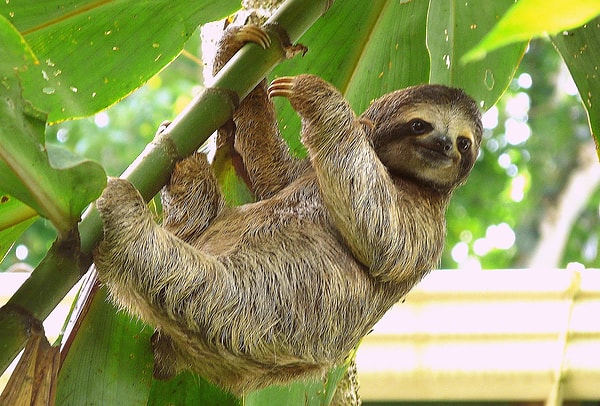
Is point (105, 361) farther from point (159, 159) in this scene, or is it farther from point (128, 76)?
point (128, 76)

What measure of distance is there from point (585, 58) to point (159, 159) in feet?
6.50

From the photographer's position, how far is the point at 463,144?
3.17 metres

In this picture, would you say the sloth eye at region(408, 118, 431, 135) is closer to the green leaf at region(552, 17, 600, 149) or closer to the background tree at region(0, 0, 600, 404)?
the background tree at region(0, 0, 600, 404)

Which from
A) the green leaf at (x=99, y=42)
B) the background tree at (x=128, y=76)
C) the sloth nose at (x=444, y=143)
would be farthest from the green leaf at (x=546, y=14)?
the sloth nose at (x=444, y=143)

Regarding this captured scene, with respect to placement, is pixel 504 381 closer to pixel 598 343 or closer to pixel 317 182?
pixel 598 343

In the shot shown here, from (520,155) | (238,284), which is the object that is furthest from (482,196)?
(238,284)

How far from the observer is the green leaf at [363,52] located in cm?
335

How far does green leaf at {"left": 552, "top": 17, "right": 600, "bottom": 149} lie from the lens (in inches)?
125

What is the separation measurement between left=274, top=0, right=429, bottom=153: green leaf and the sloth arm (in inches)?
24.5

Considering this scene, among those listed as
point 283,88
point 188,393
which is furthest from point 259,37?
point 188,393

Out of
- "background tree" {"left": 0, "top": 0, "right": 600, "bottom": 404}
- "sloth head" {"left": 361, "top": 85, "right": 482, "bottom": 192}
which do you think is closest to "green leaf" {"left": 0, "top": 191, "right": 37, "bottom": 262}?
"background tree" {"left": 0, "top": 0, "right": 600, "bottom": 404}

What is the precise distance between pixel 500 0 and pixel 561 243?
12.4 m

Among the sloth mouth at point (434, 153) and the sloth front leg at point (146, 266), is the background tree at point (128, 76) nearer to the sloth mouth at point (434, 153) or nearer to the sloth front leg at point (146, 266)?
the sloth front leg at point (146, 266)

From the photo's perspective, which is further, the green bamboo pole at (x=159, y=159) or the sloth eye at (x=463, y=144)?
the sloth eye at (x=463, y=144)
